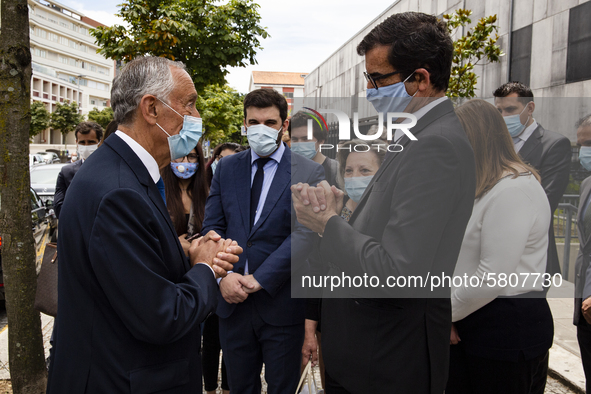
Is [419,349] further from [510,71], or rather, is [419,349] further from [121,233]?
[510,71]

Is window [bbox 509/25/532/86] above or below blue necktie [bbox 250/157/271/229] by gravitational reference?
above

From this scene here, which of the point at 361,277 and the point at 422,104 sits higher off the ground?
the point at 422,104

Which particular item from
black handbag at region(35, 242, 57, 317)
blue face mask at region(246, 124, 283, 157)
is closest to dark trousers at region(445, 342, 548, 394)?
blue face mask at region(246, 124, 283, 157)

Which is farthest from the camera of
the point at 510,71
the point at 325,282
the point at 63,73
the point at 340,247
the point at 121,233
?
the point at 63,73

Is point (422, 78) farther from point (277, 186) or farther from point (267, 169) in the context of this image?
point (267, 169)

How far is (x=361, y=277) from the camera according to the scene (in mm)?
1753

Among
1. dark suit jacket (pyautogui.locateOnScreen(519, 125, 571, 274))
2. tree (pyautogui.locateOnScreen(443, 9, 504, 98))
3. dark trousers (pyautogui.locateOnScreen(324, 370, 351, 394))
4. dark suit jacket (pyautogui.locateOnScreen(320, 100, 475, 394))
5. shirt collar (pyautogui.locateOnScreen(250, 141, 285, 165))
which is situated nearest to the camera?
dark suit jacket (pyautogui.locateOnScreen(320, 100, 475, 394))

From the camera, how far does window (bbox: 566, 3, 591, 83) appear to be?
8766 millimetres

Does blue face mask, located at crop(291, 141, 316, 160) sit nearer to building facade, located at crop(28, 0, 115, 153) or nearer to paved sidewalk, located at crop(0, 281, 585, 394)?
paved sidewalk, located at crop(0, 281, 585, 394)

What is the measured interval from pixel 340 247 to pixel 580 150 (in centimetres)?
197

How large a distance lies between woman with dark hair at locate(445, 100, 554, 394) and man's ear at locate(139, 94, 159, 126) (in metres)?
1.55

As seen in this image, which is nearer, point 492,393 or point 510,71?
point 492,393

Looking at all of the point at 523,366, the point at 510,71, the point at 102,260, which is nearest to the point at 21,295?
the point at 102,260

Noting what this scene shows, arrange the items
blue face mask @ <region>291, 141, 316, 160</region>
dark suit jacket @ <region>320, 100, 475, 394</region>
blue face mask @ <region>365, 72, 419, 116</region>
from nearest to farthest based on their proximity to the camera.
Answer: dark suit jacket @ <region>320, 100, 475, 394</region> → blue face mask @ <region>365, 72, 419, 116</region> → blue face mask @ <region>291, 141, 316, 160</region>
